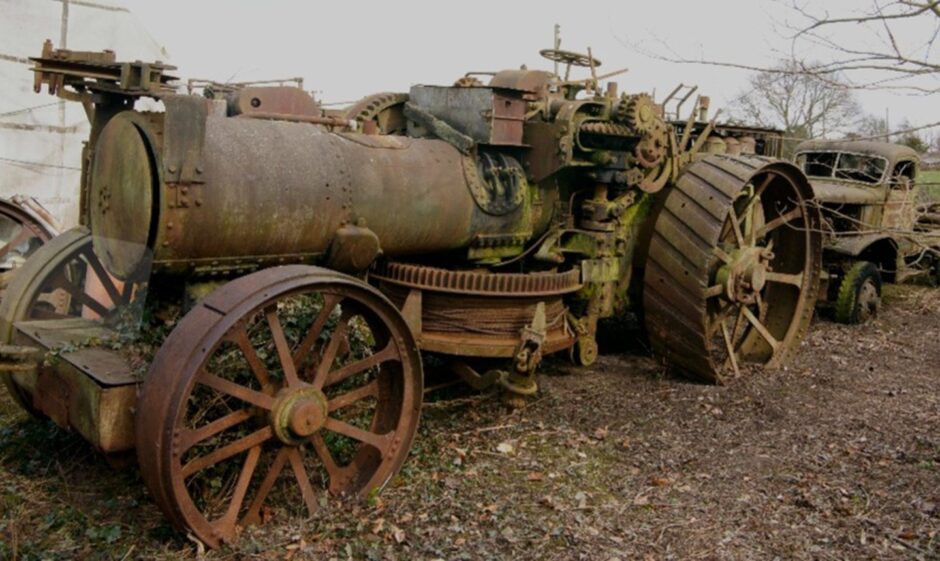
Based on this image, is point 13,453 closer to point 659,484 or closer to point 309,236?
point 309,236

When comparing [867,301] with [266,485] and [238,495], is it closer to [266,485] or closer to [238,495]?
[266,485]

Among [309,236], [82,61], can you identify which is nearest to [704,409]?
[309,236]

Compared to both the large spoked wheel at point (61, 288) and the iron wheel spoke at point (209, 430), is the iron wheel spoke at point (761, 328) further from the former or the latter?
the large spoked wheel at point (61, 288)

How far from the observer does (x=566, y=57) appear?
20.0 ft

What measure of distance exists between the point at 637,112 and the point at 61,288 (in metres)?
3.42

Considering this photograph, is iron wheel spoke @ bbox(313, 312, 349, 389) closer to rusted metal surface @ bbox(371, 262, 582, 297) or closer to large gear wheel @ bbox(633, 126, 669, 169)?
rusted metal surface @ bbox(371, 262, 582, 297)

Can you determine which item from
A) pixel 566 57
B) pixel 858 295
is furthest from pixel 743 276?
pixel 858 295

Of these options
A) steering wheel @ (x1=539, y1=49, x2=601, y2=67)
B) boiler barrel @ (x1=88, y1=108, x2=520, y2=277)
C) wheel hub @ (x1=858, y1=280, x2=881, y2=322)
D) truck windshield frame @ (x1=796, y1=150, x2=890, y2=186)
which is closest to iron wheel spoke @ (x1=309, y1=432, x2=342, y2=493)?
boiler barrel @ (x1=88, y1=108, x2=520, y2=277)

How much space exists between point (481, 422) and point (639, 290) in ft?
5.62

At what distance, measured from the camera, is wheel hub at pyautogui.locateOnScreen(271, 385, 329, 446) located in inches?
131

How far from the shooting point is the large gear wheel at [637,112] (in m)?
5.07

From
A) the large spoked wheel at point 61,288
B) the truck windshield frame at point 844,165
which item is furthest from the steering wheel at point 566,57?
the truck windshield frame at point 844,165

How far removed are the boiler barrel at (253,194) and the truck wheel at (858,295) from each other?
5112 mm

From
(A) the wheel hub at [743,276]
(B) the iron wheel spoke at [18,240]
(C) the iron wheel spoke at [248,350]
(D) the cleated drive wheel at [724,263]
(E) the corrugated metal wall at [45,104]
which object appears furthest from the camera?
(E) the corrugated metal wall at [45,104]
